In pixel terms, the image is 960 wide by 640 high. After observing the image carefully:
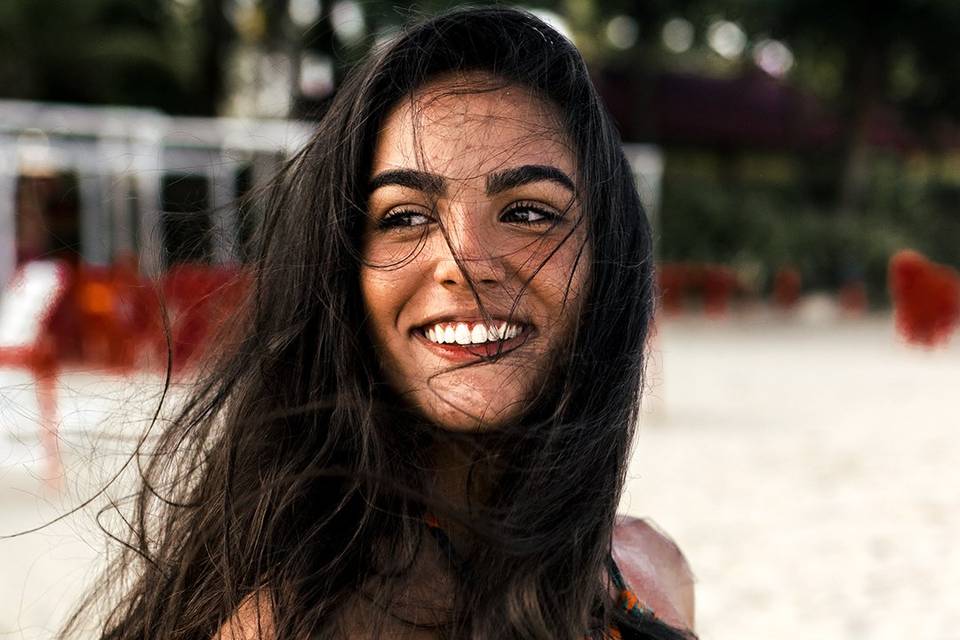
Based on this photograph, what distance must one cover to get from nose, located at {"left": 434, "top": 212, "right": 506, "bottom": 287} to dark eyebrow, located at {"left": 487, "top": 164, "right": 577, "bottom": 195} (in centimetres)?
4

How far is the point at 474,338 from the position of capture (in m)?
1.17

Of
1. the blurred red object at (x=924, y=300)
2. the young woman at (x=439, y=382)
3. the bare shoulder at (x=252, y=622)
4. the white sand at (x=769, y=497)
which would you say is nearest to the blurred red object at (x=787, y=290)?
the blurred red object at (x=924, y=300)

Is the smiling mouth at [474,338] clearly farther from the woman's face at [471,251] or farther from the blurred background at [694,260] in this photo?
the blurred background at [694,260]

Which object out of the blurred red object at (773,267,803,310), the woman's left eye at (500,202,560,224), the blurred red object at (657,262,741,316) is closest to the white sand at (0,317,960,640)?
the woman's left eye at (500,202,560,224)

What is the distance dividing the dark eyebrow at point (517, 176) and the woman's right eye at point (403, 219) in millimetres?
85

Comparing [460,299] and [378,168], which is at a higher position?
[378,168]

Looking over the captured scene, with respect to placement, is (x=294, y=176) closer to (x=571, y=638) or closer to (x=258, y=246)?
(x=258, y=246)

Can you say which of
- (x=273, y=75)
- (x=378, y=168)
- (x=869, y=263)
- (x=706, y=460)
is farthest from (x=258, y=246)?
(x=869, y=263)

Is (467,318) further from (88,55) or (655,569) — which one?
(88,55)

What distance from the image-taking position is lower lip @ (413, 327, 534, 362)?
1169 mm

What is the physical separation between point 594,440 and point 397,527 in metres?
0.25

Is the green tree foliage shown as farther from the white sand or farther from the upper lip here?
the upper lip

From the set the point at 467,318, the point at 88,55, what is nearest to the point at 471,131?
the point at 467,318

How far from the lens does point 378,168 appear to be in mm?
1237
